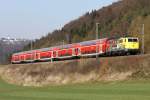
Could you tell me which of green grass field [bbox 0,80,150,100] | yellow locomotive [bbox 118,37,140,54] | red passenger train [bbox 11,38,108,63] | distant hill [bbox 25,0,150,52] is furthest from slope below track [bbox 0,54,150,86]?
distant hill [bbox 25,0,150,52]

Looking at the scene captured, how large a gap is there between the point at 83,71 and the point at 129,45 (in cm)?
846

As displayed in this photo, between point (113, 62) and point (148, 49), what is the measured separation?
80.7 feet

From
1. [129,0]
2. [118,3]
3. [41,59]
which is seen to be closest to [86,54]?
[41,59]

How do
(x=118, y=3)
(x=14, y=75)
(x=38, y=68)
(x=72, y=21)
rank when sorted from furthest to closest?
1. (x=72, y=21)
2. (x=118, y=3)
3. (x=14, y=75)
4. (x=38, y=68)

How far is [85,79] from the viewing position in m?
65.4

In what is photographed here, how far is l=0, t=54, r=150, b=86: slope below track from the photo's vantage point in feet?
182

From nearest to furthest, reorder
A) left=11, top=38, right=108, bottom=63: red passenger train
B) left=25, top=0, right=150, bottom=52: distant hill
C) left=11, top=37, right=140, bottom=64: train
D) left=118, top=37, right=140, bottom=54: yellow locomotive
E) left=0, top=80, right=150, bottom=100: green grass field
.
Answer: left=0, top=80, right=150, bottom=100: green grass field → left=118, top=37, right=140, bottom=54: yellow locomotive → left=11, top=37, right=140, bottom=64: train → left=11, top=38, right=108, bottom=63: red passenger train → left=25, top=0, right=150, bottom=52: distant hill

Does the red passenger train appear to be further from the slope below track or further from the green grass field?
the green grass field

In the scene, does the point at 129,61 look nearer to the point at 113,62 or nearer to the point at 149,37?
the point at 113,62

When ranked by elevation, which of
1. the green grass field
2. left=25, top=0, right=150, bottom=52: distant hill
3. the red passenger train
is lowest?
the green grass field

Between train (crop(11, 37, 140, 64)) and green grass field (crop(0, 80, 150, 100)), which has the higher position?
train (crop(11, 37, 140, 64))

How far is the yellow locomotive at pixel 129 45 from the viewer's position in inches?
2800

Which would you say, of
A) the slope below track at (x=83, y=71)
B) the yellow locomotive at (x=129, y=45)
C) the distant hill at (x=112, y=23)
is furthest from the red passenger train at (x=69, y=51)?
the distant hill at (x=112, y=23)

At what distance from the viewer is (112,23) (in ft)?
451
